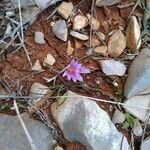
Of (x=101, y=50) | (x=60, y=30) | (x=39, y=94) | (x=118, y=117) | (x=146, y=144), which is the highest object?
(x=60, y=30)

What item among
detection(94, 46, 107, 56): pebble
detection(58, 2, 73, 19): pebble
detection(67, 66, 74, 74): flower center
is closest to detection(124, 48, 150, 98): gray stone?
detection(94, 46, 107, 56): pebble

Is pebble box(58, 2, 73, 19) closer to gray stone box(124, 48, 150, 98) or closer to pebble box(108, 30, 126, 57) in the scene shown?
pebble box(108, 30, 126, 57)

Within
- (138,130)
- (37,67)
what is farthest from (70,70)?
(138,130)

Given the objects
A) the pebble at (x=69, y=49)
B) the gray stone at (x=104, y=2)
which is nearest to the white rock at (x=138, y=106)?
the pebble at (x=69, y=49)

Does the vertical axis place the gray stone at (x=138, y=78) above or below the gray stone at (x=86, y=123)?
above

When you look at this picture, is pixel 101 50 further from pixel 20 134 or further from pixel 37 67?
pixel 20 134

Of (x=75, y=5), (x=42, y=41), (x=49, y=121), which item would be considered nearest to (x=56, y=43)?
(x=42, y=41)

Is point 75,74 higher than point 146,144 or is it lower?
higher

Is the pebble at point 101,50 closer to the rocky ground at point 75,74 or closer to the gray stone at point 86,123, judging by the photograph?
the rocky ground at point 75,74
